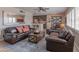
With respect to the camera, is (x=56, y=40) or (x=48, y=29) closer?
(x=48, y=29)

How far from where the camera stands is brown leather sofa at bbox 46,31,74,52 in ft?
9.30

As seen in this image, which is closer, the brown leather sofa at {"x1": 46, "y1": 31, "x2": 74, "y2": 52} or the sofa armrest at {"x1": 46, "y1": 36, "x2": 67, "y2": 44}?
the brown leather sofa at {"x1": 46, "y1": 31, "x2": 74, "y2": 52}

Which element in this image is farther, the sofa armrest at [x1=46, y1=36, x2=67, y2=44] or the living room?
the sofa armrest at [x1=46, y1=36, x2=67, y2=44]

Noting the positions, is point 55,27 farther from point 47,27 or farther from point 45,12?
point 45,12

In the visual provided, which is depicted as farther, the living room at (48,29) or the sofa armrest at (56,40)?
the sofa armrest at (56,40)

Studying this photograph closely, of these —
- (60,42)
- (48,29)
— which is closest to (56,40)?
(60,42)

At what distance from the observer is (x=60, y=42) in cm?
307

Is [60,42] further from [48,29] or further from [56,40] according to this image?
[48,29]

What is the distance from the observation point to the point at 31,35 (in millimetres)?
3631

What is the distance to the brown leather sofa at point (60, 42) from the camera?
2.84 metres

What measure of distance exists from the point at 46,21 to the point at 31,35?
3.07 feet

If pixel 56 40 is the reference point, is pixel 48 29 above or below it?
above
